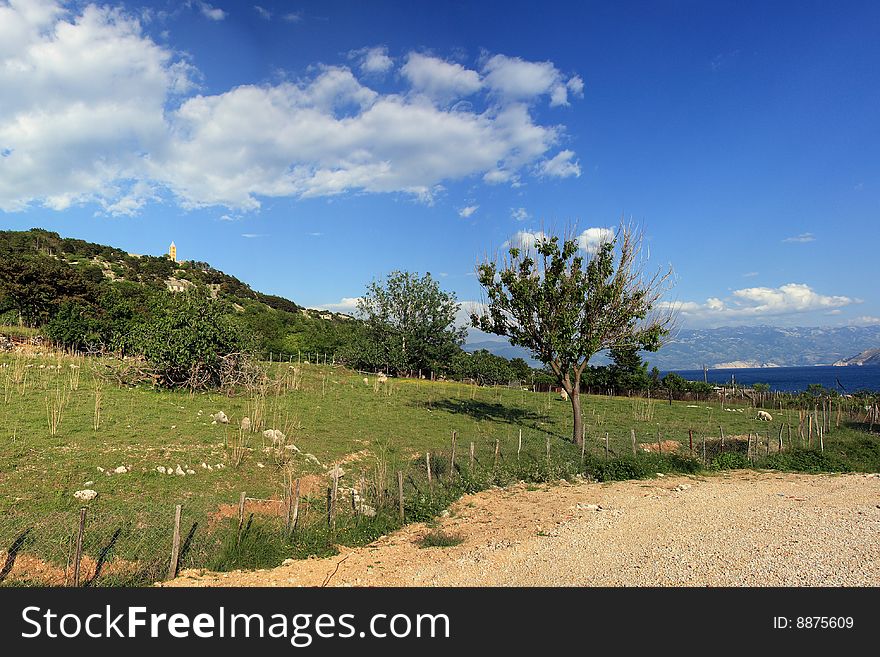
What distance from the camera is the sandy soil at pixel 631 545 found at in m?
7.38

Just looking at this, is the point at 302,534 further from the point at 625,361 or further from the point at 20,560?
the point at 625,361

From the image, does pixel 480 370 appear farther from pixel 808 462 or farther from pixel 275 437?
pixel 275 437

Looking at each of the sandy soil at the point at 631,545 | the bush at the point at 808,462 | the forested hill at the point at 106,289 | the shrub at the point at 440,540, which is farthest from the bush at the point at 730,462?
the forested hill at the point at 106,289

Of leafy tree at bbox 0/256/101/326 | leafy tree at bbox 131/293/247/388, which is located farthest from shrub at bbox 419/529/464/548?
leafy tree at bbox 0/256/101/326

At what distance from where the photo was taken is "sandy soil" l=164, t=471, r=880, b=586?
290 inches

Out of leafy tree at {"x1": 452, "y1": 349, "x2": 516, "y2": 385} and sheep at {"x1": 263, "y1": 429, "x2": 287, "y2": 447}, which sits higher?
leafy tree at {"x1": 452, "y1": 349, "x2": 516, "y2": 385}

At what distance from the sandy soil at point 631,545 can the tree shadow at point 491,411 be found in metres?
9.99

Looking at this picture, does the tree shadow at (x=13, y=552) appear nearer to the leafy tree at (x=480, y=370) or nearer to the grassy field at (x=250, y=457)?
the grassy field at (x=250, y=457)

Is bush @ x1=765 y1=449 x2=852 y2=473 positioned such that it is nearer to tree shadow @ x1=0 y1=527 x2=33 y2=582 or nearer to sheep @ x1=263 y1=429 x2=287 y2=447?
sheep @ x1=263 y1=429 x2=287 y2=447

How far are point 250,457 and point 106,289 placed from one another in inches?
1866

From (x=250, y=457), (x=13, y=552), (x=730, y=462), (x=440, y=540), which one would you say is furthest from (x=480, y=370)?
(x=13, y=552)

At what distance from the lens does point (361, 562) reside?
8.55m

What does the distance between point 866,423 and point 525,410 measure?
17838 millimetres

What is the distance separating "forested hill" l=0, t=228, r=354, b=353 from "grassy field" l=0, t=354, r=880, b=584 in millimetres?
9570
